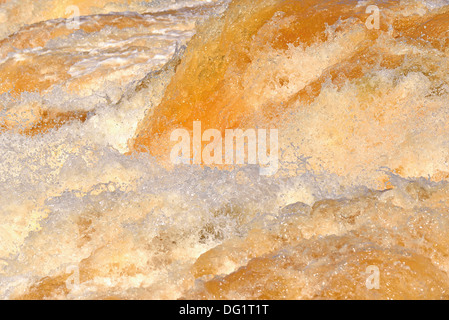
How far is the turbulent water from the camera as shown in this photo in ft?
5.72

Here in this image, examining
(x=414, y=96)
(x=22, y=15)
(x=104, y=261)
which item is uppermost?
(x=22, y=15)

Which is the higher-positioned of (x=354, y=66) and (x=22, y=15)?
(x=22, y=15)

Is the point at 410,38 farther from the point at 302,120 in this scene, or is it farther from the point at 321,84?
the point at 302,120

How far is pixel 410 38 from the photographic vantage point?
2.77m

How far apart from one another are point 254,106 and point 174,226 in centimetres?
116

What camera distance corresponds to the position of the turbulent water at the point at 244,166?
174 centimetres

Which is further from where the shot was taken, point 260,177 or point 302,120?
point 302,120

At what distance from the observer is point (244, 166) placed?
7.93ft

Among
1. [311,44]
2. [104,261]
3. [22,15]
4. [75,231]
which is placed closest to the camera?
[104,261]
